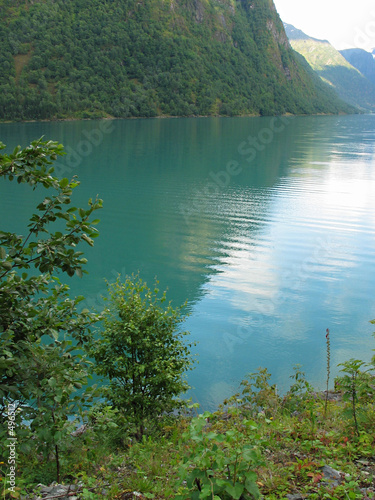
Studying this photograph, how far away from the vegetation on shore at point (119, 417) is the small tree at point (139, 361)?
2cm

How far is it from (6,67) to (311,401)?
14662 centimetres

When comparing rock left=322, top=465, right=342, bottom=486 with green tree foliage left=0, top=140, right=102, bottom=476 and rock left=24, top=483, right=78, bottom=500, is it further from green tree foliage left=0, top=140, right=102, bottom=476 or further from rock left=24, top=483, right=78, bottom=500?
green tree foliage left=0, top=140, right=102, bottom=476

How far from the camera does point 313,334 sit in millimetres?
12789

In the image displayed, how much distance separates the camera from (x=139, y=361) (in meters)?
7.26

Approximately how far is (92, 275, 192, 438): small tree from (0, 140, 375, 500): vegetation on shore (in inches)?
0.8

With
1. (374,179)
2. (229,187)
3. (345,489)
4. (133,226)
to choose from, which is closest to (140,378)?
(345,489)

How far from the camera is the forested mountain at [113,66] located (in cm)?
12575

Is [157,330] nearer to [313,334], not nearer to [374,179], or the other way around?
[313,334]

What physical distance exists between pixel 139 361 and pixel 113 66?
166695mm

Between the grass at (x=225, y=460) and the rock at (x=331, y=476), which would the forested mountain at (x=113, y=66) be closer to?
the grass at (x=225, y=460)

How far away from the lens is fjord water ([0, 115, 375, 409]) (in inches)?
474

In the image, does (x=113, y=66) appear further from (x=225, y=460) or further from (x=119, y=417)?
(x=225, y=460)

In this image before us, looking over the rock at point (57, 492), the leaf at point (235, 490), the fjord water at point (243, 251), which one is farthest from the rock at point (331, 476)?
the fjord water at point (243, 251)

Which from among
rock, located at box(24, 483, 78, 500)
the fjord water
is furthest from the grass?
the fjord water
